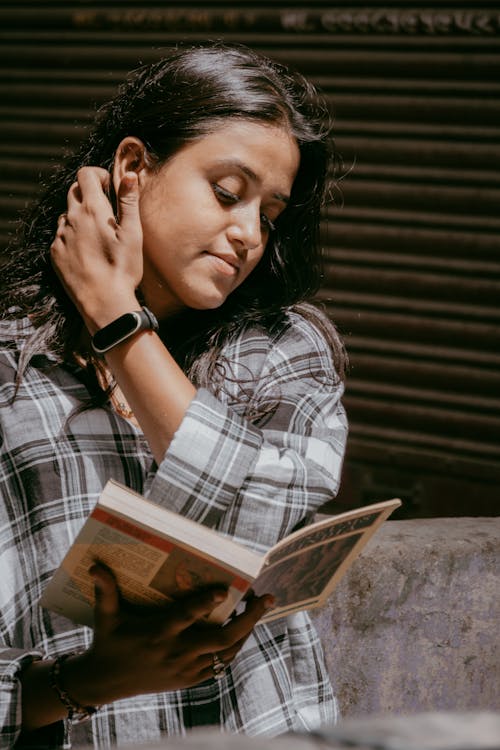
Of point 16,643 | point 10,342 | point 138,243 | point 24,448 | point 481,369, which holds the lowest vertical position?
point 481,369

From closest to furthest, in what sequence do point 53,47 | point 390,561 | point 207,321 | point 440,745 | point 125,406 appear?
1. point 440,745
2. point 125,406
3. point 207,321
4. point 390,561
5. point 53,47

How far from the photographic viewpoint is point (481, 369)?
15.3 ft

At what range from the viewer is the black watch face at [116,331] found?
1.57 m

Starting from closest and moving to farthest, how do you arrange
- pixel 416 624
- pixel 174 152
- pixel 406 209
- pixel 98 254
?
1. pixel 98 254
2. pixel 174 152
3. pixel 416 624
4. pixel 406 209

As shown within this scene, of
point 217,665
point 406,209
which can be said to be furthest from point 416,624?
point 406,209

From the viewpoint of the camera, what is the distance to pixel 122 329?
1572 mm

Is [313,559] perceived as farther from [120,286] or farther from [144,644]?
[120,286]

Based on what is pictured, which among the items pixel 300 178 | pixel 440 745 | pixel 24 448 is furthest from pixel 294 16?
pixel 440 745

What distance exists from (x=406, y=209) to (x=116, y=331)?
337cm

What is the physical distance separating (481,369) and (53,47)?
301 cm

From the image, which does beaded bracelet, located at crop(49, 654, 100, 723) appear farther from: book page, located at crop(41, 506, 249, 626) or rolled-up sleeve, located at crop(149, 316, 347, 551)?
rolled-up sleeve, located at crop(149, 316, 347, 551)

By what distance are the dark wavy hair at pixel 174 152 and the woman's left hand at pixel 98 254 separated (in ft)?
0.52

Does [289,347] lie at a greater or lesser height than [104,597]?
greater

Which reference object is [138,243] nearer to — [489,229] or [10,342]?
[10,342]
